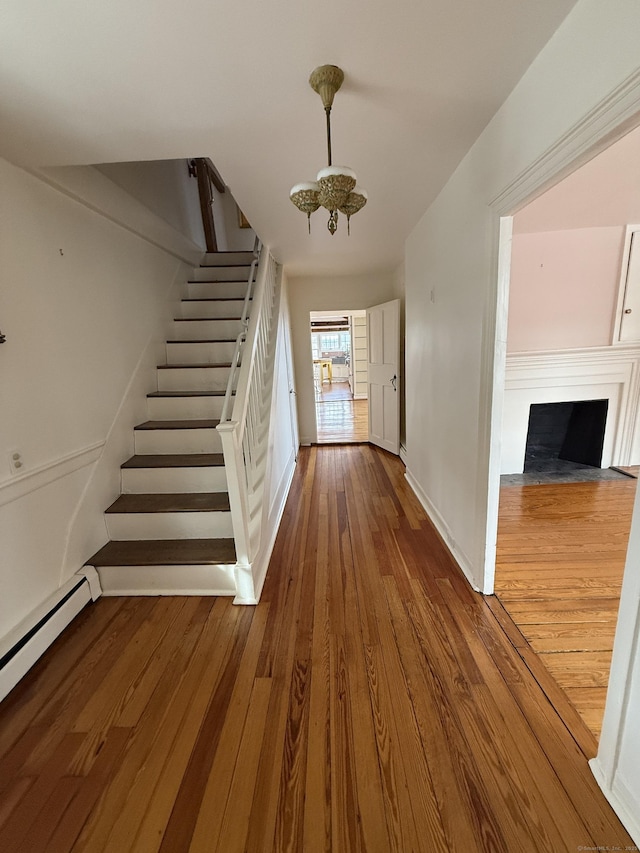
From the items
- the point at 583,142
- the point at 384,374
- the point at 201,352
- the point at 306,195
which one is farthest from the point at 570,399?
the point at 201,352

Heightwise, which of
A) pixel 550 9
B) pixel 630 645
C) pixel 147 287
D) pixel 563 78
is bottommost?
pixel 630 645

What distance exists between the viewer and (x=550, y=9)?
104 cm

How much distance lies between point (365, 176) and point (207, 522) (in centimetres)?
235

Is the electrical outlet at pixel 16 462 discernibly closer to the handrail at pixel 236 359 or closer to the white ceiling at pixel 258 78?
the handrail at pixel 236 359

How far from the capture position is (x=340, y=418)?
7000 mm

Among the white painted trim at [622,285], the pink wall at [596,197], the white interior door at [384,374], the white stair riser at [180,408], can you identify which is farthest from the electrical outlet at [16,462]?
the white painted trim at [622,285]

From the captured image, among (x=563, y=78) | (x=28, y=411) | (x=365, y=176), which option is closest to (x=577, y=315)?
(x=365, y=176)

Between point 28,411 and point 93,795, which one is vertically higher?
point 28,411

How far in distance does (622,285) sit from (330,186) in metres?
3.57

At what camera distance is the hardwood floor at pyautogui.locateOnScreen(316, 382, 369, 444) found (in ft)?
18.5

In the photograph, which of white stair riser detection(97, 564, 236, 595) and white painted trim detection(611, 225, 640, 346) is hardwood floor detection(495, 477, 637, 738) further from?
white stair riser detection(97, 564, 236, 595)

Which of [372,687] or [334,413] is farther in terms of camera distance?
[334,413]

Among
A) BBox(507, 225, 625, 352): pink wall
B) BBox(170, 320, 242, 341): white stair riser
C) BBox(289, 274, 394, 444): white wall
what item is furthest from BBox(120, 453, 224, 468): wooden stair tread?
BBox(507, 225, 625, 352): pink wall

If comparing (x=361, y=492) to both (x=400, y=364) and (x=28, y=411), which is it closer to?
(x=400, y=364)
